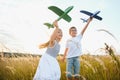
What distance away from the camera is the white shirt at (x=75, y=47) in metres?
6.94

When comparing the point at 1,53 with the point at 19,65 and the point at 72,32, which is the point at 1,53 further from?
the point at 72,32

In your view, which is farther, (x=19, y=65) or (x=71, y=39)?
(x=19, y=65)

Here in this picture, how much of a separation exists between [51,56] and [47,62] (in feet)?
0.42

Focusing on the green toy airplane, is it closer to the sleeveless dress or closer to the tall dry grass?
the sleeveless dress

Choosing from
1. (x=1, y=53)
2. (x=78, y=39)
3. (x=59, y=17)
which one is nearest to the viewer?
(x=59, y=17)

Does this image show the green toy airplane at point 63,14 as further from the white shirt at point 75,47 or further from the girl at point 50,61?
the white shirt at point 75,47

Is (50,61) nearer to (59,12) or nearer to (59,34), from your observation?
(59,34)

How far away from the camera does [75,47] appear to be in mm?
6992

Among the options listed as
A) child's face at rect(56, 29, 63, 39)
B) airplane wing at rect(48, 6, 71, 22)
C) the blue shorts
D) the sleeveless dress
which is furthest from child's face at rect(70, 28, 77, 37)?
the sleeveless dress

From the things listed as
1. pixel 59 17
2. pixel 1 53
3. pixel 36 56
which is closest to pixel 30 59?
pixel 36 56

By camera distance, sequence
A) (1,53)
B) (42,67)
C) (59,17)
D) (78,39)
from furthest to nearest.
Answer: (1,53) < (78,39) < (59,17) < (42,67)

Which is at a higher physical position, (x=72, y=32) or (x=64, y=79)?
(x=72, y=32)

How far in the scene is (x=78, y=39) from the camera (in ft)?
22.8

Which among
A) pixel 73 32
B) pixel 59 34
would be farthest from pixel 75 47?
pixel 59 34
